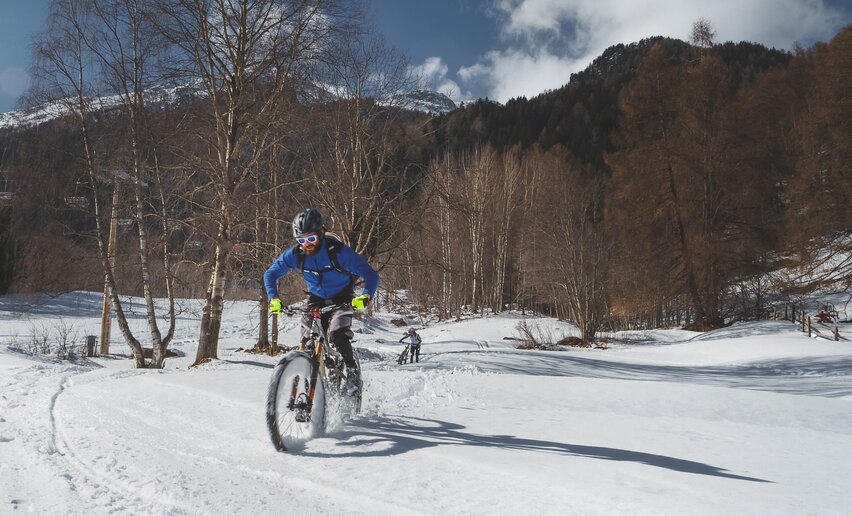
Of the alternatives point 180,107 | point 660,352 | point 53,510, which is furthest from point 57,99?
point 660,352

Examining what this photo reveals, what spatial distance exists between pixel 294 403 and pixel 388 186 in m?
11.4

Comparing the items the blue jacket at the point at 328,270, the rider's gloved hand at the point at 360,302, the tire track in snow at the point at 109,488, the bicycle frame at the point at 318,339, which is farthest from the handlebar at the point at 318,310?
the tire track in snow at the point at 109,488

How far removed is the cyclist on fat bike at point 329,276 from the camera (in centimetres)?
392

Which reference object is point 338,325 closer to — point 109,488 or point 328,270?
point 328,270

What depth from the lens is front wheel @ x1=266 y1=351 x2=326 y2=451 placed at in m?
3.22

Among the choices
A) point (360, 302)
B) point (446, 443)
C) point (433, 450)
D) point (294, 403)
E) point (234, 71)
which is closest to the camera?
point (433, 450)

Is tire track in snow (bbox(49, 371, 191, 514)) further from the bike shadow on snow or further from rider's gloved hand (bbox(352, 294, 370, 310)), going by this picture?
rider's gloved hand (bbox(352, 294, 370, 310))

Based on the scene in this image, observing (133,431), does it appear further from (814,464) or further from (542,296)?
(542,296)

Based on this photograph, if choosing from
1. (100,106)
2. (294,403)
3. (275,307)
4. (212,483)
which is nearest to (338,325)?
(275,307)

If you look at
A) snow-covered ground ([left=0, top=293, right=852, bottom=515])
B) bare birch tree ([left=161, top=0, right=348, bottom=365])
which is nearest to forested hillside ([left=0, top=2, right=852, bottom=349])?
bare birch tree ([left=161, top=0, right=348, bottom=365])

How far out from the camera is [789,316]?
27.9 meters

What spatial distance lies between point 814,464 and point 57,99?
617 inches

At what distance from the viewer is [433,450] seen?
10.3ft

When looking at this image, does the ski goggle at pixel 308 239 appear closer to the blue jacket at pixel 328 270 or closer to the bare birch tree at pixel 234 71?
the blue jacket at pixel 328 270
